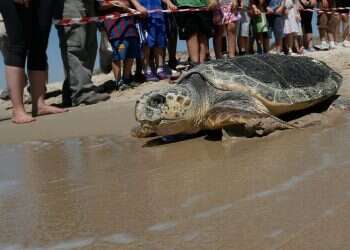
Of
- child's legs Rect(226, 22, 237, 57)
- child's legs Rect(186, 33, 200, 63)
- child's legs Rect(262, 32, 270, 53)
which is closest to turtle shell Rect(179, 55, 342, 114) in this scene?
child's legs Rect(186, 33, 200, 63)

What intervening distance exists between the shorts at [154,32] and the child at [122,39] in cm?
29

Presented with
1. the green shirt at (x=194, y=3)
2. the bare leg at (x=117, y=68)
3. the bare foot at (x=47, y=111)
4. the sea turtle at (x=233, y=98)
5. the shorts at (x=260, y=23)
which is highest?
the green shirt at (x=194, y=3)

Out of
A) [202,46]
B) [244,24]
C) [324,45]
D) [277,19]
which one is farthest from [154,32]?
[324,45]

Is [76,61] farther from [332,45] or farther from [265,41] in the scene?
[332,45]

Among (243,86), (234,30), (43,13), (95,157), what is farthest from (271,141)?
(234,30)

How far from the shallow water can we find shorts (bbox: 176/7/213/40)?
2.93 meters

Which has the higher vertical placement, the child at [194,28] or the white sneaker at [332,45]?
the child at [194,28]

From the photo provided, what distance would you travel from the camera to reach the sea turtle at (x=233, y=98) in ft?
8.92

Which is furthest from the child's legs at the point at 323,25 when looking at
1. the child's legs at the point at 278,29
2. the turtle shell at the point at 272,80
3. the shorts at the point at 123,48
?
the turtle shell at the point at 272,80

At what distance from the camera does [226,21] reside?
6312 mm

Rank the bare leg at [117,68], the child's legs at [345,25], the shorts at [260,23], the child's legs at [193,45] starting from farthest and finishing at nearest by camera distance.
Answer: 1. the child's legs at [345,25]
2. the shorts at [260,23]
3. the child's legs at [193,45]
4. the bare leg at [117,68]

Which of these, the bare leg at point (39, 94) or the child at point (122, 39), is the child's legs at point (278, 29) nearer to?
the child at point (122, 39)

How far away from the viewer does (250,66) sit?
3098 millimetres

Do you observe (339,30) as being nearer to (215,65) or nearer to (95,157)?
(215,65)
